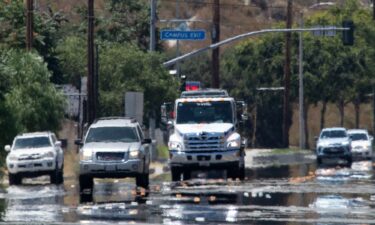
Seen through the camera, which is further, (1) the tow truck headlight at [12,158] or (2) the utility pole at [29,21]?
(2) the utility pole at [29,21]

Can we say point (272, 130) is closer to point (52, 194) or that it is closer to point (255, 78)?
point (255, 78)

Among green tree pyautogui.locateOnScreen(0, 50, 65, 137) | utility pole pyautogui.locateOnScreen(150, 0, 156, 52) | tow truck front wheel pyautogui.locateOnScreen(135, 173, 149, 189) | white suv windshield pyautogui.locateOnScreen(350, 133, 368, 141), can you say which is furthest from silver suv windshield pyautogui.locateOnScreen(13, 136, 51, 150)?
white suv windshield pyautogui.locateOnScreen(350, 133, 368, 141)

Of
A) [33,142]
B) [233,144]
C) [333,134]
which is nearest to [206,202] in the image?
[233,144]

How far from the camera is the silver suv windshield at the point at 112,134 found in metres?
37.1

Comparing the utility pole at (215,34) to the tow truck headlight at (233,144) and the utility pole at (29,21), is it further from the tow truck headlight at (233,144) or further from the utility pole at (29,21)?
the tow truck headlight at (233,144)

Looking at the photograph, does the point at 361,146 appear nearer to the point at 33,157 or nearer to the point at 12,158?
the point at 33,157

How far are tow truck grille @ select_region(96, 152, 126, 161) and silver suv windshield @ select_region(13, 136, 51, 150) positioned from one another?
8283 millimetres

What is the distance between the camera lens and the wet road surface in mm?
25875

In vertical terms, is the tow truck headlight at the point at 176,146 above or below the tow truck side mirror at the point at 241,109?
below

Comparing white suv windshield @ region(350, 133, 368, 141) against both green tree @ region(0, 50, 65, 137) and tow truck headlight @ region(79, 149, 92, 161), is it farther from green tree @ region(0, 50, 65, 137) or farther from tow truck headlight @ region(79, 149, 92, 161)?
tow truck headlight @ region(79, 149, 92, 161)

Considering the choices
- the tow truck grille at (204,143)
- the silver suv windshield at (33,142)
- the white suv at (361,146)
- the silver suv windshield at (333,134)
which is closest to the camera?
the tow truck grille at (204,143)

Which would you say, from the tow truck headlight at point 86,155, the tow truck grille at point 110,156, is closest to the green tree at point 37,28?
the tow truck headlight at point 86,155

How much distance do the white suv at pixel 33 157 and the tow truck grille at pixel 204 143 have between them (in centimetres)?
537

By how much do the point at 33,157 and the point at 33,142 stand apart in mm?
748
